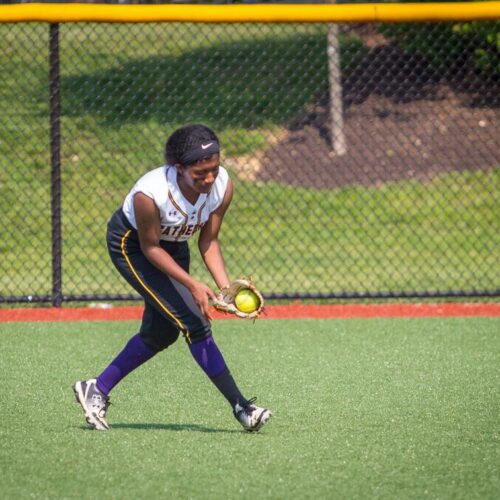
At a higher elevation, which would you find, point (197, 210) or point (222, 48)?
point (222, 48)

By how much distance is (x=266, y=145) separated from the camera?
45.6 ft

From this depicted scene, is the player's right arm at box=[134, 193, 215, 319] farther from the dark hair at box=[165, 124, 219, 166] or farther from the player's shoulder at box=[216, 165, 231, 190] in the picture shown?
the player's shoulder at box=[216, 165, 231, 190]

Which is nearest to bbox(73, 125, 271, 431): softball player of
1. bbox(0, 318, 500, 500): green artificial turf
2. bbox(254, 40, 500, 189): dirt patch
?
bbox(0, 318, 500, 500): green artificial turf

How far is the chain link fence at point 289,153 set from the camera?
11.5 meters

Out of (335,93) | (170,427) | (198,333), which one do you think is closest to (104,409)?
(170,427)

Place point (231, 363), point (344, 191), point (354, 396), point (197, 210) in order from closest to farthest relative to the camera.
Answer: point (197, 210)
point (354, 396)
point (231, 363)
point (344, 191)

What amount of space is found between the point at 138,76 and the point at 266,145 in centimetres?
223

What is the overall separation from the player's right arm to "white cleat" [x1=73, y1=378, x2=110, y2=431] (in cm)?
77

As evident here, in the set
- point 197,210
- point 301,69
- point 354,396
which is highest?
point 301,69

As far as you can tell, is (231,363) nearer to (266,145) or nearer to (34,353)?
(34,353)

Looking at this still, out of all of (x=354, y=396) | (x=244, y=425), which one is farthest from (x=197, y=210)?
(x=354, y=396)

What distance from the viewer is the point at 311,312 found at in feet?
30.1

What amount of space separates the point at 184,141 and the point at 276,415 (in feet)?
5.20

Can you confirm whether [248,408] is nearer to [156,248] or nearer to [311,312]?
[156,248]
